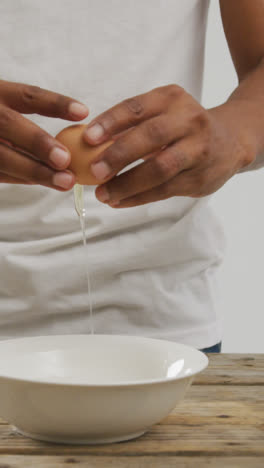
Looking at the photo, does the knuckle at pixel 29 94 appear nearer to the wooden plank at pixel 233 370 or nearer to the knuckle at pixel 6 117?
the knuckle at pixel 6 117

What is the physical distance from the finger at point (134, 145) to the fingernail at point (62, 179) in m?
0.04

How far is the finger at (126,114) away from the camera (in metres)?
0.70

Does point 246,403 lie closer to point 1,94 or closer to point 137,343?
point 137,343

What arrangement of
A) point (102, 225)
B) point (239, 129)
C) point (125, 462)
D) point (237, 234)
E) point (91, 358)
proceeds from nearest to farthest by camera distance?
point (125, 462), point (91, 358), point (239, 129), point (102, 225), point (237, 234)

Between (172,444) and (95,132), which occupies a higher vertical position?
(95,132)

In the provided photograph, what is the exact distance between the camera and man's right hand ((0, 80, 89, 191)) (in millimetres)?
708

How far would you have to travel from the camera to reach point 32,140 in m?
0.71

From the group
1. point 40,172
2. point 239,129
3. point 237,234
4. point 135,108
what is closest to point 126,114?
point 135,108

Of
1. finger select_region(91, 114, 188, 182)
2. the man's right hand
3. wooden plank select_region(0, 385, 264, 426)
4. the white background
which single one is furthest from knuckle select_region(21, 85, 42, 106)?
the white background

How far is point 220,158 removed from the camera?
83cm

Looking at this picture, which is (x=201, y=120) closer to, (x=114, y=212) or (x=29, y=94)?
(x=29, y=94)

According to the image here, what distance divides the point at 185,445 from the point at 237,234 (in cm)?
222

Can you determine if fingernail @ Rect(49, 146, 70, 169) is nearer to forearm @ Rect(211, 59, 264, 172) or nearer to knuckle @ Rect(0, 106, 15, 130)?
knuckle @ Rect(0, 106, 15, 130)

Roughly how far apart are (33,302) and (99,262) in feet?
0.41
